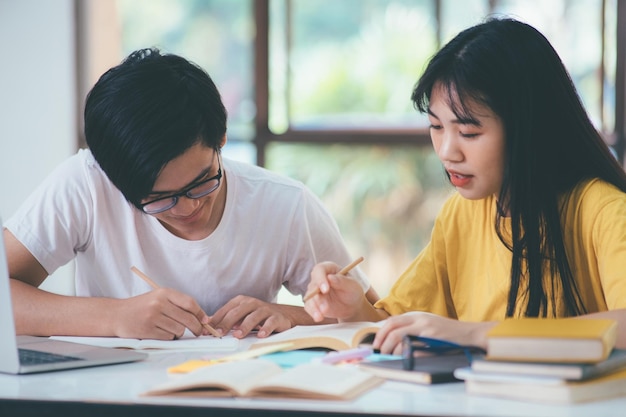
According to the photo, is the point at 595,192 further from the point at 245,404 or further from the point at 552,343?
the point at 245,404

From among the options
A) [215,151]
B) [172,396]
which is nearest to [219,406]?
[172,396]

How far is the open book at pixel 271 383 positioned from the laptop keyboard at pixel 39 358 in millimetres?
240

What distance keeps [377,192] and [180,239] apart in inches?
78.4

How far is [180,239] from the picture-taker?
6.23ft

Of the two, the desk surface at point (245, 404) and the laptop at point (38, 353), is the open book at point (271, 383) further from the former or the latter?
the laptop at point (38, 353)

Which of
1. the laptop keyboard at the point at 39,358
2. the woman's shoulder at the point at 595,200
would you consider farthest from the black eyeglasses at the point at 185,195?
the woman's shoulder at the point at 595,200

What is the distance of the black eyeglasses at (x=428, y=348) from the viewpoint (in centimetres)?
124

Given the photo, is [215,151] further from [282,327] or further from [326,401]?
[326,401]

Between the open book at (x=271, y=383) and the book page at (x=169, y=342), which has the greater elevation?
the open book at (x=271, y=383)

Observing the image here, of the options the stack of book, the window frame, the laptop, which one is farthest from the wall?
the stack of book

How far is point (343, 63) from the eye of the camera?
3.82m

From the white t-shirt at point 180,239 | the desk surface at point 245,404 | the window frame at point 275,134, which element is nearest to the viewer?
the desk surface at point 245,404

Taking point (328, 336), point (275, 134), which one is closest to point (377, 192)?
point (275, 134)

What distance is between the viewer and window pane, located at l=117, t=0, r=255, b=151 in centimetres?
385
